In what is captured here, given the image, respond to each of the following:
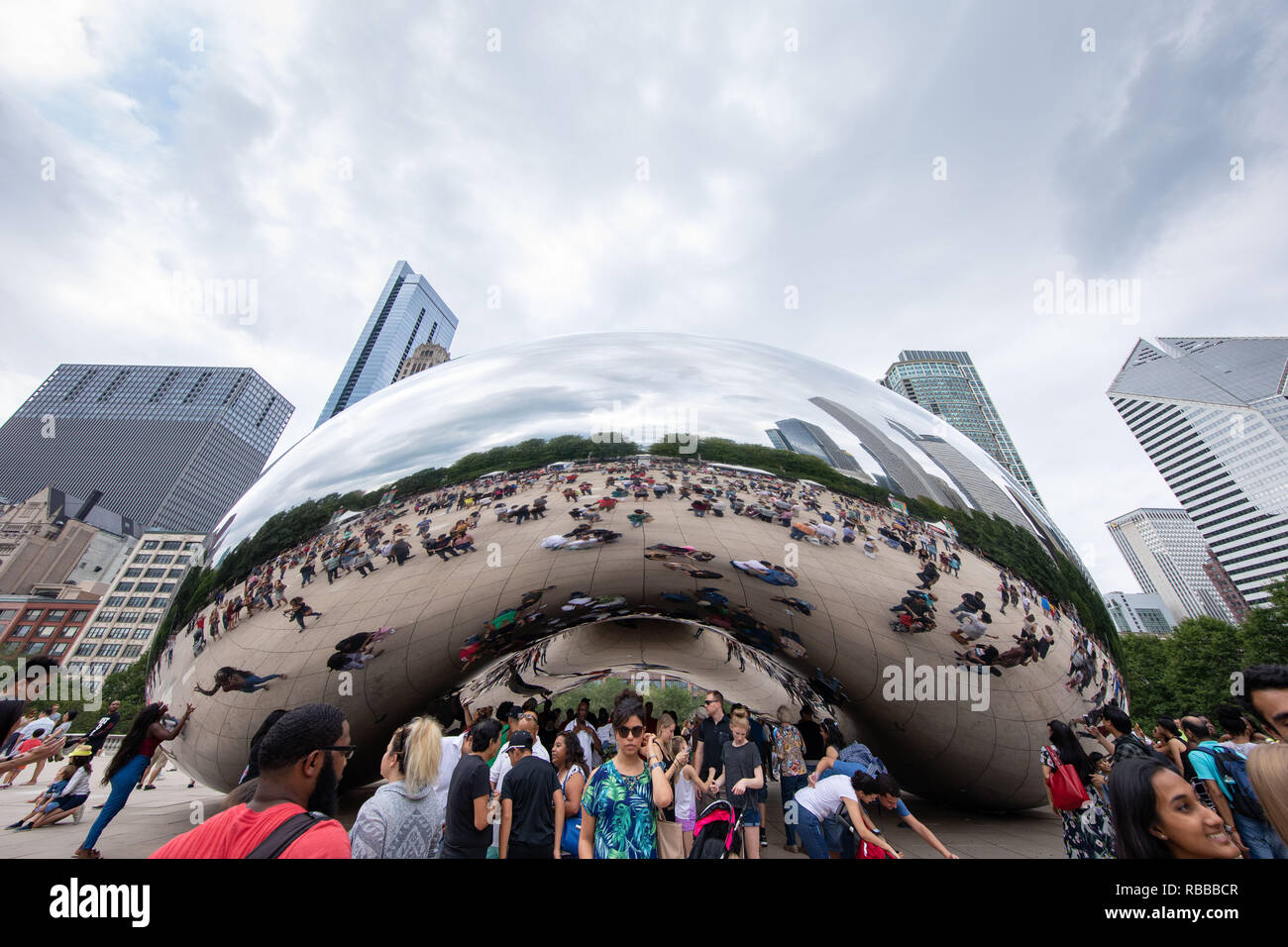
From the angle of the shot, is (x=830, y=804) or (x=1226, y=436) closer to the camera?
(x=830, y=804)

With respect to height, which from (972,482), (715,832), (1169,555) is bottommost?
(715,832)

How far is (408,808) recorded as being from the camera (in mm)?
2787

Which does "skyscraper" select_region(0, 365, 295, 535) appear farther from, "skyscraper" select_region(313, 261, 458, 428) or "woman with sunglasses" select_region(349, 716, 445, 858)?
"woman with sunglasses" select_region(349, 716, 445, 858)

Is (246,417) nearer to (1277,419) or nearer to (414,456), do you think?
(414,456)

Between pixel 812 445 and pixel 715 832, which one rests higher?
pixel 812 445

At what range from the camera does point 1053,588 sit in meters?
3.80

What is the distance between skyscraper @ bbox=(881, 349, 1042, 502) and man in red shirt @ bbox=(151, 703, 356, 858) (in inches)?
4038

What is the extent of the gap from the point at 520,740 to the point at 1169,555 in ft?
793

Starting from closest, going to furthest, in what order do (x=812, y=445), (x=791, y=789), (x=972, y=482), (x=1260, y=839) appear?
(x=1260, y=839) < (x=812, y=445) < (x=972, y=482) < (x=791, y=789)

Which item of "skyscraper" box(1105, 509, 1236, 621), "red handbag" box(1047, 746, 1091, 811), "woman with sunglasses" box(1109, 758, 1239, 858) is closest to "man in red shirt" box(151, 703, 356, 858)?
"woman with sunglasses" box(1109, 758, 1239, 858)

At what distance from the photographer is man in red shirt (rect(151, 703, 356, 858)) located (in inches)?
54.0

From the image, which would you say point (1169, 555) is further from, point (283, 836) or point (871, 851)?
point (283, 836)

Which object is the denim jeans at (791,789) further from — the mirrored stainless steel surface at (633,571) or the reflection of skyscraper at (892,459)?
the reflection of skyscraper at (892,459)

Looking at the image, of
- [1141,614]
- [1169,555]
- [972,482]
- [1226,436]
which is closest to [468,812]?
[972,482]
